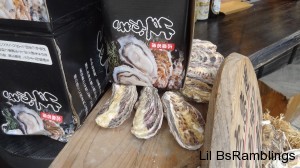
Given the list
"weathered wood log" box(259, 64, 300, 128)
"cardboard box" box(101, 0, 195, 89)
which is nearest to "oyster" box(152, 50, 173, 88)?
"cardboard box" box(101, 0, 195, 89)

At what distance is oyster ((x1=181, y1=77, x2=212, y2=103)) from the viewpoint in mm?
532

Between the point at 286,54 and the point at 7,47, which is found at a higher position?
the point at 7,47

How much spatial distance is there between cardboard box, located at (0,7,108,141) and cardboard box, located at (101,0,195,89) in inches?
1.8

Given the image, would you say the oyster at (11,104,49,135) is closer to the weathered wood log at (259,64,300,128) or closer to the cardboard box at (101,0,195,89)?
the cardboard box at (101,0,195,89)

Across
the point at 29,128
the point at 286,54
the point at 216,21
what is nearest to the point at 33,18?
the point at 29,128

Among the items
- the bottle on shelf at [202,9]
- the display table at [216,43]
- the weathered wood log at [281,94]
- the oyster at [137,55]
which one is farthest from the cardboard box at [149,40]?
the bottle on shelf at [202,9]

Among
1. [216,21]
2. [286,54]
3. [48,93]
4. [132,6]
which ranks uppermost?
[132,6]

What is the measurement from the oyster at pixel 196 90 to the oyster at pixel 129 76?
0.08 meters

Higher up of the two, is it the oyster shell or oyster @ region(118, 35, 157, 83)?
oyster @ region(118, 35, 157, 83)

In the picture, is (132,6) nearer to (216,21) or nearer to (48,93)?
(48,93)

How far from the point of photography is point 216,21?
117 centimetres

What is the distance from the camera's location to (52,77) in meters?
0.43

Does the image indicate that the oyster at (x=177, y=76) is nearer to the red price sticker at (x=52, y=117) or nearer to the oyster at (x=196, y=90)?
the oyster at (x=196, y=90)

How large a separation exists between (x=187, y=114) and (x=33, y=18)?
0.31m
